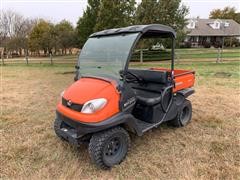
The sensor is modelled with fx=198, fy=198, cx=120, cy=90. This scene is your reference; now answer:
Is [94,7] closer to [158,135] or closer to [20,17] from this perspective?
[158,135]

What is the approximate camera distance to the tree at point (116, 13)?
14094 mm

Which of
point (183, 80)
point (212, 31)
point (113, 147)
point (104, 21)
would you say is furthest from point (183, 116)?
point (212, 31)

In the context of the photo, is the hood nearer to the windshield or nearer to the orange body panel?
the orange body panel

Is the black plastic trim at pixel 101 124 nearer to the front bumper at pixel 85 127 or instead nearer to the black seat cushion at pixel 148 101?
the front bumper at pixel 85 127

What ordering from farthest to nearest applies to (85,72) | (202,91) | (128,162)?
1. (202,91)
2. (85,72)
3. (128,162)

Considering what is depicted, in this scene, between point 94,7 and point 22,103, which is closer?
point 22,103

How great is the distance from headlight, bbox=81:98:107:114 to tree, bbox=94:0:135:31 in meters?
12.7

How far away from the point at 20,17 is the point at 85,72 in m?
46.5

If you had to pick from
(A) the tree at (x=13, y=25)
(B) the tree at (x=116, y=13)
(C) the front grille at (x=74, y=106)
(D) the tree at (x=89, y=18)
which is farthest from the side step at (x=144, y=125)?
(A) the tree at (x=13, y=25)

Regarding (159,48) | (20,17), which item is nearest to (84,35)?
(159,48)

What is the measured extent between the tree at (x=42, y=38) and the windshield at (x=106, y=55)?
2421cm

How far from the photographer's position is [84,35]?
1920 cm

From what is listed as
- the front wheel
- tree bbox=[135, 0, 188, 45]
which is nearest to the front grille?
the front wheel

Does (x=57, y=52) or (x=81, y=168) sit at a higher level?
(x=57, y=52)
